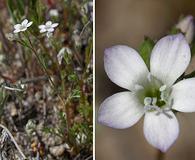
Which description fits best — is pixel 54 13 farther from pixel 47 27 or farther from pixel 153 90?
pixel 153 90

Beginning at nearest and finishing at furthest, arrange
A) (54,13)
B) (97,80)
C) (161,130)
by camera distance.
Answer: (161,130) < (97,80) < (54,13)

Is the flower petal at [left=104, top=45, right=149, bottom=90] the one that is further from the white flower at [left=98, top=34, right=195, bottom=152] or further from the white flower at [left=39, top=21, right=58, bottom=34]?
the white flower at [left=39, top=21, right=58, bottom=34]

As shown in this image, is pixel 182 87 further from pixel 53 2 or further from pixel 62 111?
pixel 53 2

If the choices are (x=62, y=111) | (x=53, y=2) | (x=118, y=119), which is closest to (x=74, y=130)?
(x=62, y=111)

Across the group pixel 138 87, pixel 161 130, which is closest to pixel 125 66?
pixel 138 87

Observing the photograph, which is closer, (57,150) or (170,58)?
(170,58)

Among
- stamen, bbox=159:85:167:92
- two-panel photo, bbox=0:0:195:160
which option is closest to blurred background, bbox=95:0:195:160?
two-panel photo, bbox=0:0:195:160
